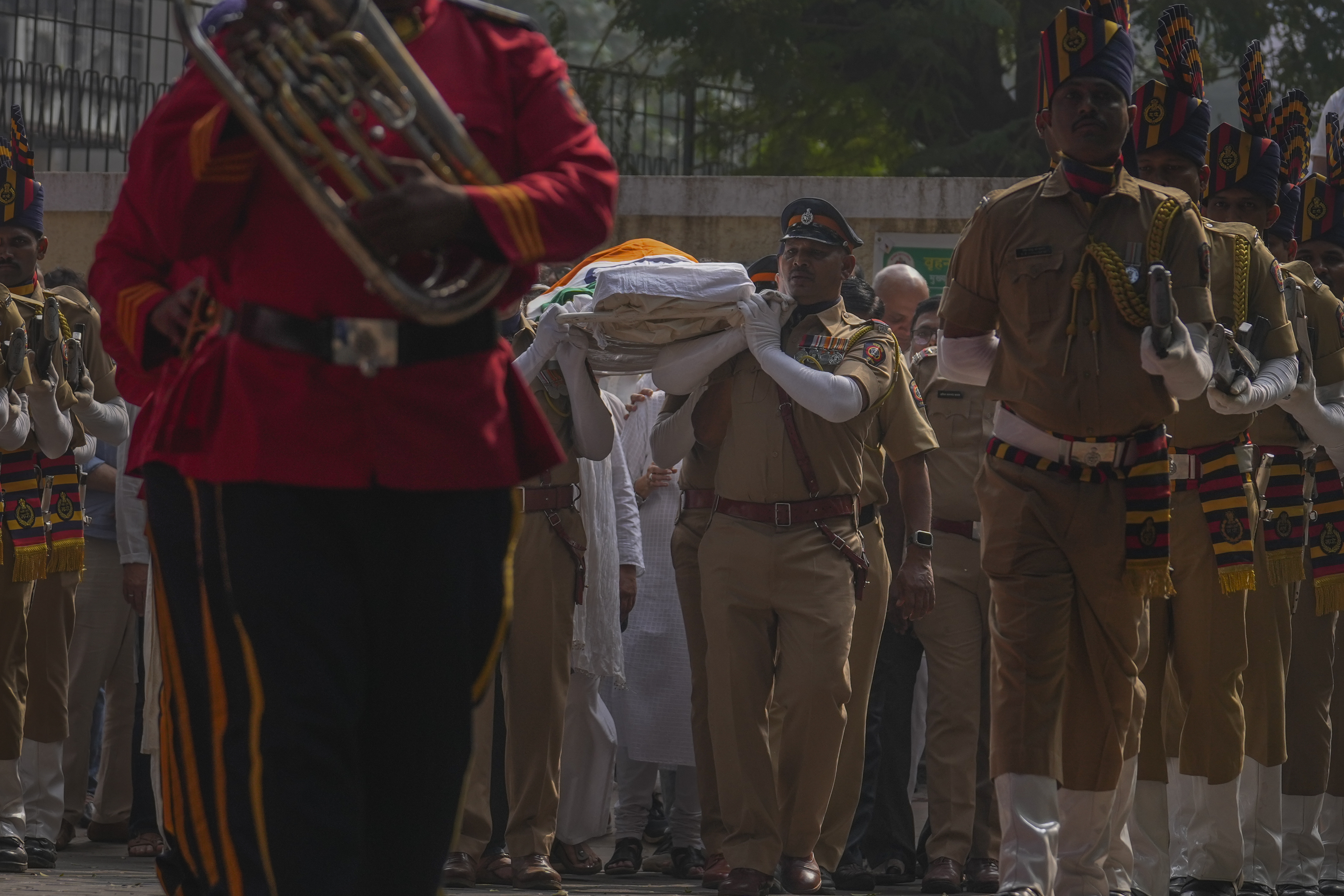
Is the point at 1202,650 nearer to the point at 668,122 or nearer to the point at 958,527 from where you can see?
the point at 958,527

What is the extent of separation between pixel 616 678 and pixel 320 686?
5.24 metres

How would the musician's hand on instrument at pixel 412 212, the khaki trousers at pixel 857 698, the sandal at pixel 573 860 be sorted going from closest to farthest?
1. the musician's hand on instrument at pixel 412 212
2. the khaki trousers at pixel 857 698
3. the sandal at pixel 573 860

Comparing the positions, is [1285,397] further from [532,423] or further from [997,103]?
[997,103]

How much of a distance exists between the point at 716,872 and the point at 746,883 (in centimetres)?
39

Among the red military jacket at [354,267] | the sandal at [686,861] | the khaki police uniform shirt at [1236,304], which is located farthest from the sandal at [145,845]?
the red military jacket at [354,267]

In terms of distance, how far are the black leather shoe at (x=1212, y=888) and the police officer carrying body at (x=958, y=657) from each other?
1.27m

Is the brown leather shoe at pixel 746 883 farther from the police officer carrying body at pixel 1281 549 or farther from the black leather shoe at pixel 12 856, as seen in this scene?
the black leather shoe at pixel 12 856

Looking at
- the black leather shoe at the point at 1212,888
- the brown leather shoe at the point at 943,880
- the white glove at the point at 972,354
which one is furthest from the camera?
the brown leather shoe at the point at 943,880

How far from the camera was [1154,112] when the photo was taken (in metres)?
6.80

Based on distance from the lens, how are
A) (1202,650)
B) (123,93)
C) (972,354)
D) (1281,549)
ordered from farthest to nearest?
(123,93) → (1281,549) → (1202,650) → (972,354)

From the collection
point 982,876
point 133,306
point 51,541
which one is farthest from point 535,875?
point 133,306

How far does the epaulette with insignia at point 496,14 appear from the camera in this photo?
3686mm

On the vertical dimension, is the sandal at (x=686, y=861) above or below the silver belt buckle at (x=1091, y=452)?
below

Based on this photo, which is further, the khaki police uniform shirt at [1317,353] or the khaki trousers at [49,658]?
the khaki trousers at [49,658]
